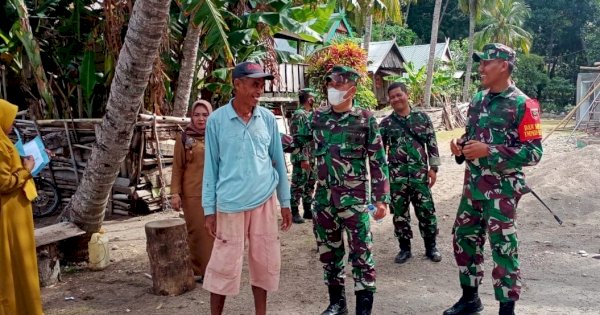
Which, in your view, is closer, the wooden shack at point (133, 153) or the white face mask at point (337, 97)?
the white face mask at point (337, 97)

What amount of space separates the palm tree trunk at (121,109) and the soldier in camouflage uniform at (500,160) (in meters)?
2.64

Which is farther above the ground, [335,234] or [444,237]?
[335,234]

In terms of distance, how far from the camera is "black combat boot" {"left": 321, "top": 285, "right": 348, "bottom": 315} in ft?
13.1

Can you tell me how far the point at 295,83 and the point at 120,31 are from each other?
25.3 feet

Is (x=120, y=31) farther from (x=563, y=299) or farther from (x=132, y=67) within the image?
(x=563, y=299)

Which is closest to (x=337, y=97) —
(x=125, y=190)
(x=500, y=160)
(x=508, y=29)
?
(x=500, y=160)

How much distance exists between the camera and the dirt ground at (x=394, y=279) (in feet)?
14.4

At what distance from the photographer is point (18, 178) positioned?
147 inches

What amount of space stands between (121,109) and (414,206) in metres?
3.14

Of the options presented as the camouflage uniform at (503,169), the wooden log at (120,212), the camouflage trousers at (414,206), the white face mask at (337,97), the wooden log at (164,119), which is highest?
the white face mask at (337,97)

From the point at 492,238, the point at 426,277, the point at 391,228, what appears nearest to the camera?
the point at 492,238

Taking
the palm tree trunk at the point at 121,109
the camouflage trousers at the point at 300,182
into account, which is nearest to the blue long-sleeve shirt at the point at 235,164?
the palm tree trunk at the point at 121,109

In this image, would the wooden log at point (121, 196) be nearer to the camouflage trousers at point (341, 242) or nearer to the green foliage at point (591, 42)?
the camouflage trousers at point (341, 242)

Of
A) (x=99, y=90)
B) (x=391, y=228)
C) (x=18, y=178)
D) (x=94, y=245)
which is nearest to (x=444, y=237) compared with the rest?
(x=391, y=228)
